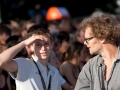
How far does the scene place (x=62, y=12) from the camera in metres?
28.9

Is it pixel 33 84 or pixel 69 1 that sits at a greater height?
pixel 33 84

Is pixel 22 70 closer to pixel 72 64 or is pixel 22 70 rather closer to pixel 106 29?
pixel 106 29

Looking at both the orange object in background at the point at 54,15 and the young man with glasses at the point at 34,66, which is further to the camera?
the orange object in background at the point at 54,15

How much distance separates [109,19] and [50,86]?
110cm

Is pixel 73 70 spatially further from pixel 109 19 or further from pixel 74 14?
pixel 74 14

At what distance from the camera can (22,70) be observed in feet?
22.9

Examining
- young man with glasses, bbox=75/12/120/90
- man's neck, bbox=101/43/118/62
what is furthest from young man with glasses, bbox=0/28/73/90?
man's neck, bbox=101/43/118/62

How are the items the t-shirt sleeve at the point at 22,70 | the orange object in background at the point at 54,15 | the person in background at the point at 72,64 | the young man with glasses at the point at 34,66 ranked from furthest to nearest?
1. the orange object in background at the point at 54,15
2. the person in background at the point at 72,64
3. the t-shirt sleeve at the point at 22,70
4. the young man with glasses at the point at 34,66

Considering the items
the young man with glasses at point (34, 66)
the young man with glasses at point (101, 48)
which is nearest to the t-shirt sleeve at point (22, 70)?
the young man with glasses at point (34, 66)

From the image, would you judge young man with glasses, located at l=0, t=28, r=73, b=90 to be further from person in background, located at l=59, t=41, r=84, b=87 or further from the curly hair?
person in background, located at l=59, t=41, r=84, b=87

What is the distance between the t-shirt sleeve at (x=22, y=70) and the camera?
6.98 meters

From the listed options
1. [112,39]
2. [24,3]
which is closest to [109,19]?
[112,39]

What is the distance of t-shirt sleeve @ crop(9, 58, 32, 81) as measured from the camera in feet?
22.9

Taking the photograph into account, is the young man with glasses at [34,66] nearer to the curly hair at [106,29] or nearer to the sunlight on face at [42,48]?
the sunlight on face at [42,48]
